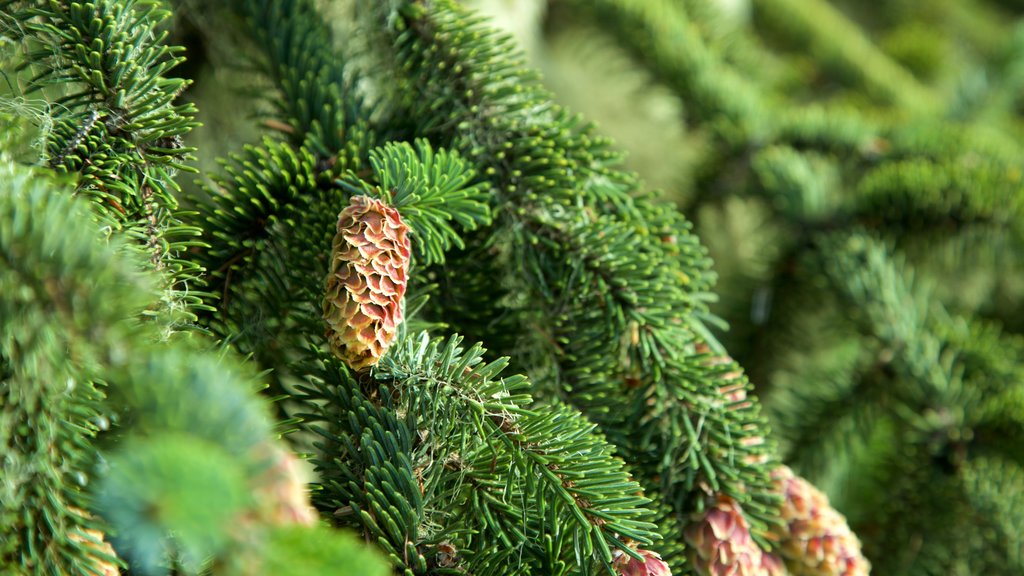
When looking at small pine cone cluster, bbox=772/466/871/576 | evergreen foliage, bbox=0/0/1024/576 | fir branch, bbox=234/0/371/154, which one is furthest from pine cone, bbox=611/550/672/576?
fir branch, bbox=234/0/371/154

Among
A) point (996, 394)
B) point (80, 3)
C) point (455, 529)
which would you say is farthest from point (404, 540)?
point (996, 394)

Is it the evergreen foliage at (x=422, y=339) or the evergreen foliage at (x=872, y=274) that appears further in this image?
the evergreen foliage at (x=872, y=274)

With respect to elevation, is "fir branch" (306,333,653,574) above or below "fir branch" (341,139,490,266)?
below

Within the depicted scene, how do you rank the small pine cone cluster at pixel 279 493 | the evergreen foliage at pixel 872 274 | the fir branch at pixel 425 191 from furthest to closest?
the evergreen foliage at pixel 872 274, the fir branch at pixel 425 191, the small pine cone cluster at pixel 279 493

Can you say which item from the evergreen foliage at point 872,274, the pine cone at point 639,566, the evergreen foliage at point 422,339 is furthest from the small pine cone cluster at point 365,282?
the evergreen foliage at point 872,274

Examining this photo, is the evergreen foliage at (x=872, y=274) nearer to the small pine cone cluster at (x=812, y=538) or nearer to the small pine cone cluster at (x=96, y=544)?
the small pine cone cluster at (x=812, y=538)

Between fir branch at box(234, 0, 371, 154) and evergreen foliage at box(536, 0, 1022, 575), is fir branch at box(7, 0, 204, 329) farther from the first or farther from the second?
evergreen foliage at box(536, 0, 1022, 575)
